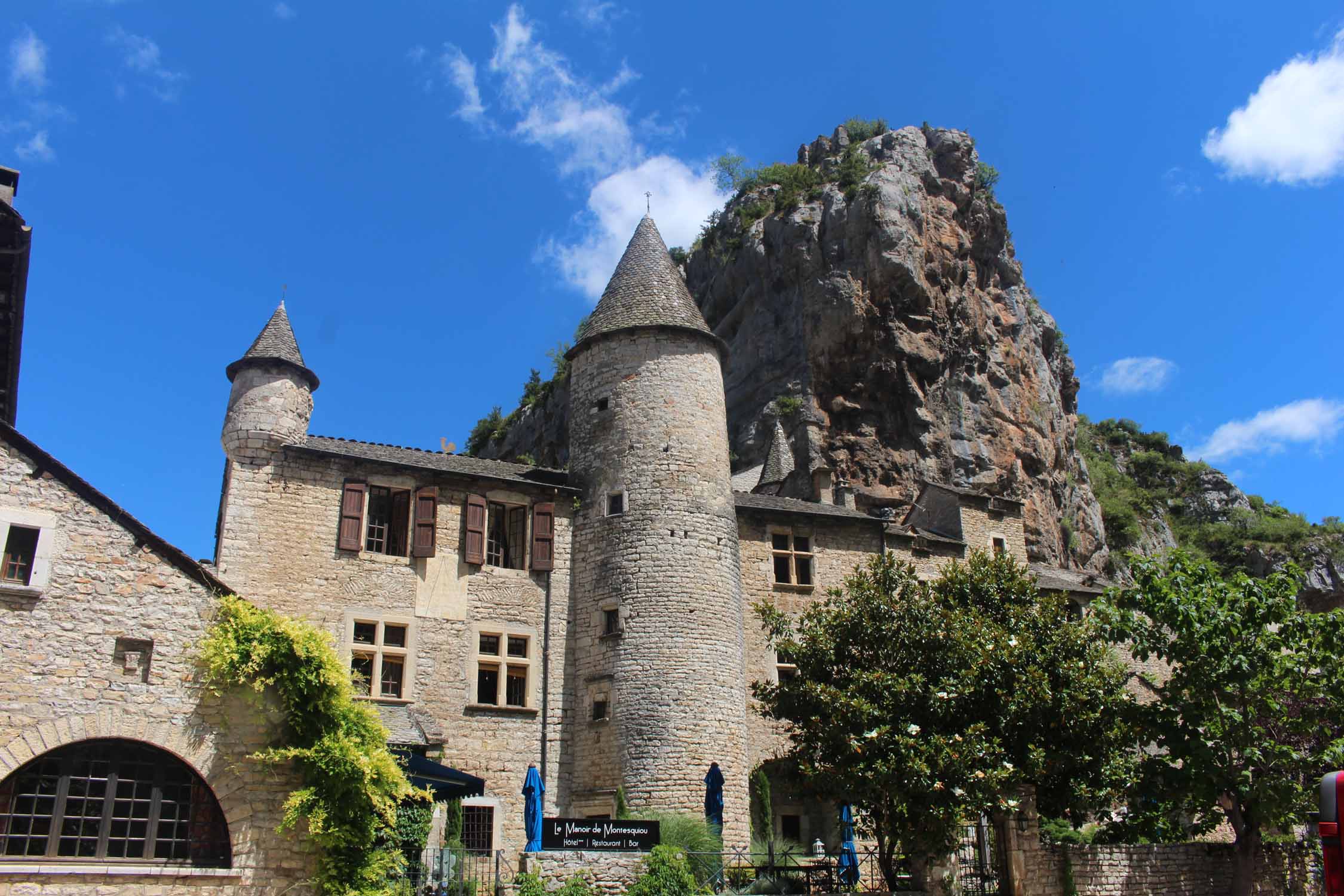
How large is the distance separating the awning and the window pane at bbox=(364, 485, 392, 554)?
7.21 metres

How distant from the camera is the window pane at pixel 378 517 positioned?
23641 millimetres

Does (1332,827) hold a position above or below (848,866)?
above

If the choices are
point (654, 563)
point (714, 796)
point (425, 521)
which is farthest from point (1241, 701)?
point (425, 521)

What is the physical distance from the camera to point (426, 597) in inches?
915

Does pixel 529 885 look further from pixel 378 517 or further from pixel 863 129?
pixel 863 129

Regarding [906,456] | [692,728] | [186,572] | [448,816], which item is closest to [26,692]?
[186,572]

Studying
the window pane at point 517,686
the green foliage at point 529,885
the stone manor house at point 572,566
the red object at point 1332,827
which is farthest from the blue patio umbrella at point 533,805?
the red object at point 1332,827

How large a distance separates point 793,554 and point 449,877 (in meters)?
14.0

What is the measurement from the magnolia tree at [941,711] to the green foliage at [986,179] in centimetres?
3912

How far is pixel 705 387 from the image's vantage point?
2645 centimetres

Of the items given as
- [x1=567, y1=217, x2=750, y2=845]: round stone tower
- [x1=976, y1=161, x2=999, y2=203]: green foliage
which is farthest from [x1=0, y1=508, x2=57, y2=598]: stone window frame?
[x1=976, y1=161, x2=999, y2=203]: green foliage

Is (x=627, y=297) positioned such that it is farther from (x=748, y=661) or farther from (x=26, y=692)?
(x=26, y=692)

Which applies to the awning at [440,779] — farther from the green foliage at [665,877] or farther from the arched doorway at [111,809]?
the arched doorway at [111,809]

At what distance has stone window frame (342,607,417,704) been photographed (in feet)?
72.1
